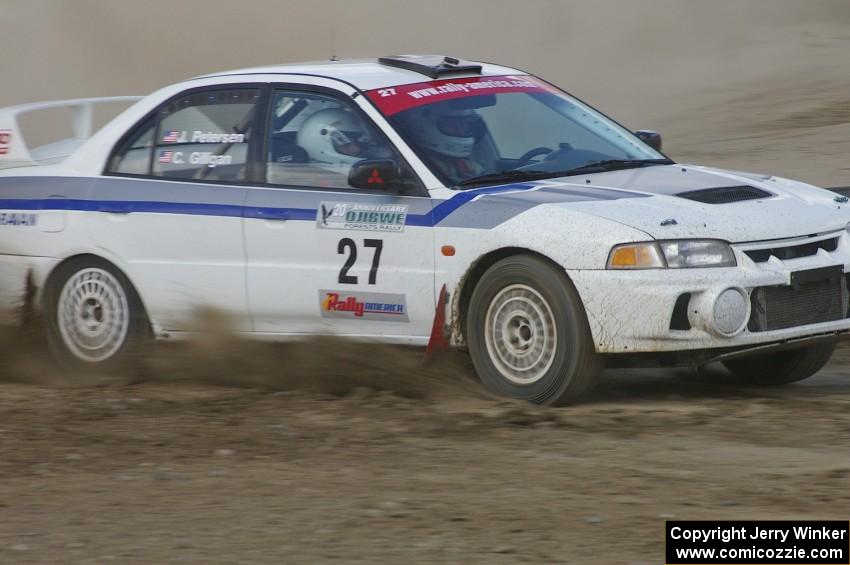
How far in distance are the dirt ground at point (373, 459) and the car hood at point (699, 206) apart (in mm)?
774

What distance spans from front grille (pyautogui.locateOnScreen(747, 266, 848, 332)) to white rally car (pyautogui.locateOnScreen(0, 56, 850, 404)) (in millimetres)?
11

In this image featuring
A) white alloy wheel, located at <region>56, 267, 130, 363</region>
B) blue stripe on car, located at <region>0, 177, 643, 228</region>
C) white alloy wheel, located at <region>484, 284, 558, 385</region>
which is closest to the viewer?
white alloy wheel, located at <region>484, 284, 558, 385</region>

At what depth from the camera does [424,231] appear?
22.6 feet

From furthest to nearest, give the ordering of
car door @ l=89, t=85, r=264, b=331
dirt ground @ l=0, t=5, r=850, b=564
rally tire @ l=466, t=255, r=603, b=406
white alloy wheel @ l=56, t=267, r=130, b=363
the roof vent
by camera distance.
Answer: white alloy wheel @ l=56, t=267, r=130, b=363 < the roof vent < car door @ l=89, t=85, r=264, b=331 < rally tire @ l=466, t=255, r=603, b=406 < dirt ground @ l=0, t=5, r=850, b=564

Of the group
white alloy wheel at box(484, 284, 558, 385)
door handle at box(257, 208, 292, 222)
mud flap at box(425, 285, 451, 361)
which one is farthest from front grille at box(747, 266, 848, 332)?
door handle at box(257, 208, 292, 222)

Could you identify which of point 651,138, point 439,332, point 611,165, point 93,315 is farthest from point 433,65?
point 93,315

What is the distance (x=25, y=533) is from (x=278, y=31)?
20.7 metres

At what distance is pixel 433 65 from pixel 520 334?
1.67 m

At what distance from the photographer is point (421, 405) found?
267 inches

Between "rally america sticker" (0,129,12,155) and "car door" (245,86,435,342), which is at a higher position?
"rally america sticker" (0,129,12,155)

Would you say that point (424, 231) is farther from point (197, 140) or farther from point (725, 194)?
point (197, 140)

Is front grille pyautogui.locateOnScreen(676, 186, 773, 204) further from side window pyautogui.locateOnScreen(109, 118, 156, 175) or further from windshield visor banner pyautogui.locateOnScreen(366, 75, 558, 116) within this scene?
side window pyautogui.locateOnScreen(109, 118, 156, 175)

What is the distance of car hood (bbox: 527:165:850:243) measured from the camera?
6496 millimetres

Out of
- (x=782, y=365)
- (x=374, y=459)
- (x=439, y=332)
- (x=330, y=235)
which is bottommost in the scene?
(x=374, y=459)
